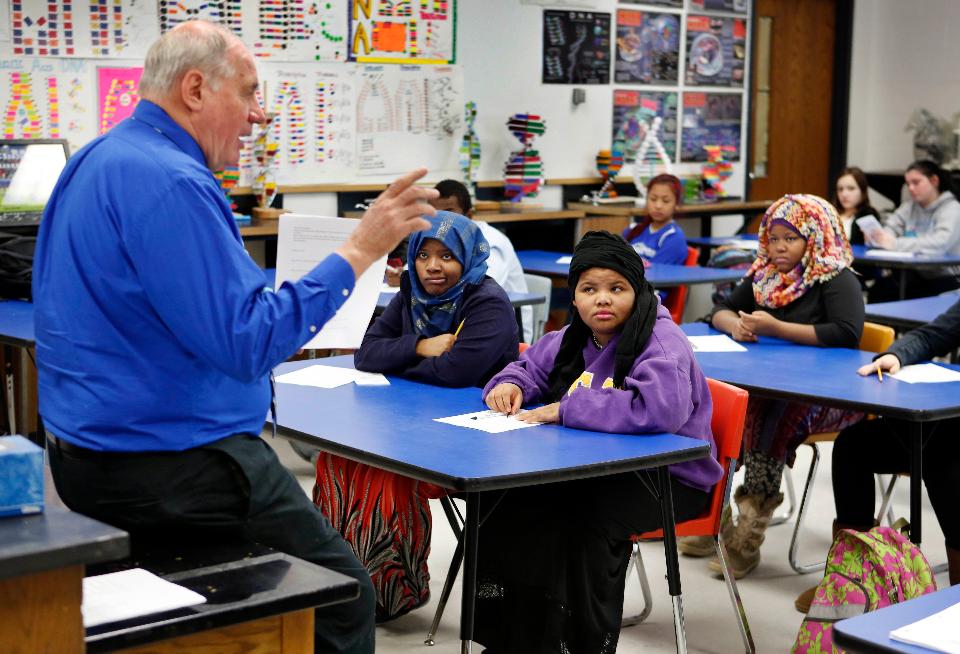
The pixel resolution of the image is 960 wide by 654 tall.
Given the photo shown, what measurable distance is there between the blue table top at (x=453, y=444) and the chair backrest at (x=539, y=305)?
2.10m

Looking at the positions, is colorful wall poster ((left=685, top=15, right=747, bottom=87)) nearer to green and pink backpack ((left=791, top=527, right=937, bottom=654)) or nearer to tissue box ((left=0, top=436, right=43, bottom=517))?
green and pink backpack ((left=791, top=527, right=937, bottom=654))

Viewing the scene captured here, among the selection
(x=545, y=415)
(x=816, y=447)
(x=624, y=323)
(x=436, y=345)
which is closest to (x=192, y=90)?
(x=545, y=415)

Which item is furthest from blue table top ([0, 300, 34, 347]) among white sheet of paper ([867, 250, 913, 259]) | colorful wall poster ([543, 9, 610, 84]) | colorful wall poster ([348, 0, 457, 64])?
white sheet of paper ([867, 250, 913, 259])

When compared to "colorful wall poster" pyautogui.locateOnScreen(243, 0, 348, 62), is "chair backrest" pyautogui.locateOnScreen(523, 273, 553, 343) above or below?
below

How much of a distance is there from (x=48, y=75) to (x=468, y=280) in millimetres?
3351

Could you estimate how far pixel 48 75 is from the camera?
624 cm

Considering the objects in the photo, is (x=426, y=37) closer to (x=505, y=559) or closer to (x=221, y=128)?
(x=505, y=559)

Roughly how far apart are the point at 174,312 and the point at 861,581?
1.62m

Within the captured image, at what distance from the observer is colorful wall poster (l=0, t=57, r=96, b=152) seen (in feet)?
20.1

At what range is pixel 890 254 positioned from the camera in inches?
290

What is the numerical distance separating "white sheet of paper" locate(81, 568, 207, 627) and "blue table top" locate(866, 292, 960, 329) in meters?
3.53

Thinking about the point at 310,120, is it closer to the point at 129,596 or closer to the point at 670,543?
the point at 670,543

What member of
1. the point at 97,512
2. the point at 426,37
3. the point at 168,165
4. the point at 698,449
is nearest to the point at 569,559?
the point at 698,449

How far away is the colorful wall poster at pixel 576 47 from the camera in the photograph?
845 cm
